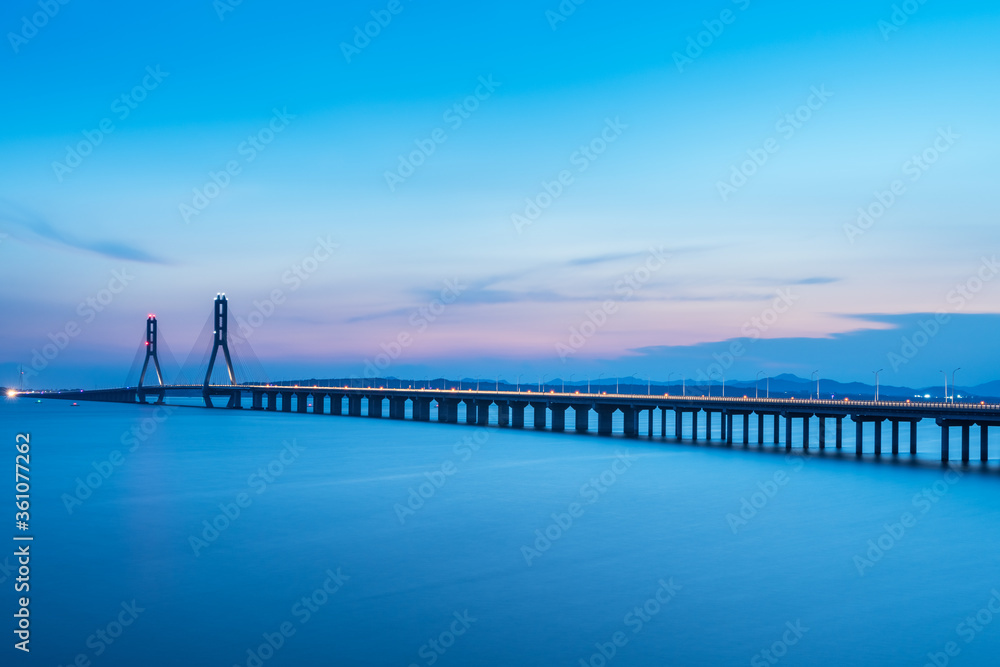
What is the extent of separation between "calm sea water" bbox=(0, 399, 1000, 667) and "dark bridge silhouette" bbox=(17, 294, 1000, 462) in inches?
142

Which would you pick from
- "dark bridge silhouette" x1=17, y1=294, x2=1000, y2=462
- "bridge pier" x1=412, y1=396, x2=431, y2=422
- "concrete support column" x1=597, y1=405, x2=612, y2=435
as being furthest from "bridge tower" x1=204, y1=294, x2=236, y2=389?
"concrete support column" x1=597, y1=405, x2=612, y2=435

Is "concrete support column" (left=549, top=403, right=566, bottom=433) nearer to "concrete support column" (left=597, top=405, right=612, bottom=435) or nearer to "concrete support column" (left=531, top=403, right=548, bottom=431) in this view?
"concrete support column" (left=531, top=403, right=548, bottom=431)

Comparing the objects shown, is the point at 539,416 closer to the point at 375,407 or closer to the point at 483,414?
the point at 483,414

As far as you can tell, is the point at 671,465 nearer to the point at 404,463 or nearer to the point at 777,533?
the point at 404,463

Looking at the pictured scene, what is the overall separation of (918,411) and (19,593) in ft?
144

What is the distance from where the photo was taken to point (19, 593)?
57.4ft

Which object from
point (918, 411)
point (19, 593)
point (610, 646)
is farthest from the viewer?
point (918, 411)

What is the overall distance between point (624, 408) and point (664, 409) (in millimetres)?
4931

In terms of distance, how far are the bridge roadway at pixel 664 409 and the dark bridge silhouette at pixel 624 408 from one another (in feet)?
0.17

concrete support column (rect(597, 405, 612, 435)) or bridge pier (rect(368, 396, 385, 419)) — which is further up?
concrete support column (rect(597, 405, 612, 435))

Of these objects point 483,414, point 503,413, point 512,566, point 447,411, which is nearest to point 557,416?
point 503,413

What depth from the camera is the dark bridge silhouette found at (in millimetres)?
46500

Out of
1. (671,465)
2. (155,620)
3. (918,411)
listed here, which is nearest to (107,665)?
(155,620)

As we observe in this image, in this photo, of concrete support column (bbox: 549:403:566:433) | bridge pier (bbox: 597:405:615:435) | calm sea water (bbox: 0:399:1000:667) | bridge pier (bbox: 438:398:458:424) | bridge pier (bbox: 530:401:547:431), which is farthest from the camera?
bridge pier (bbox: 438:398:458:424)
